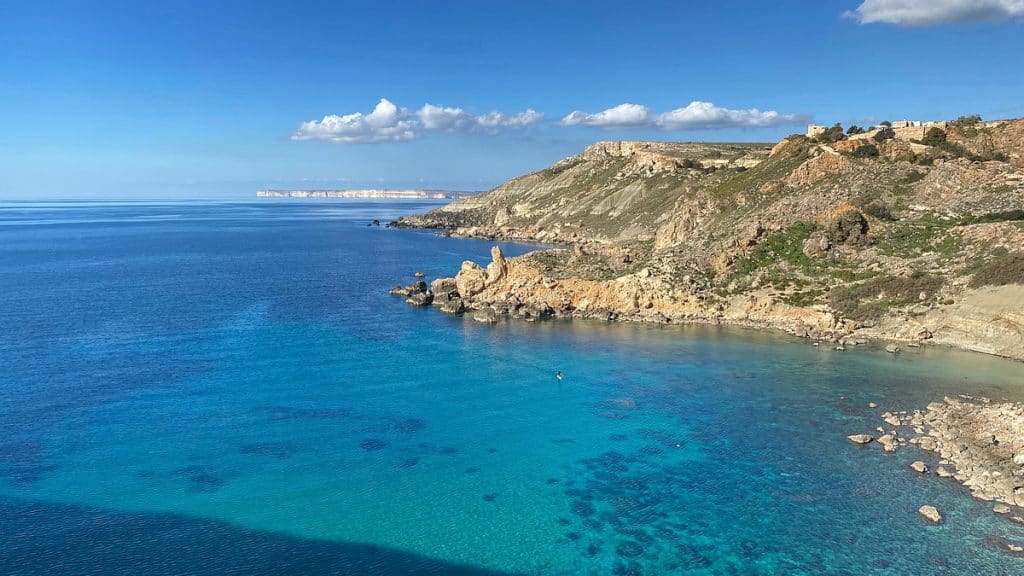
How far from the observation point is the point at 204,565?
73.7ft

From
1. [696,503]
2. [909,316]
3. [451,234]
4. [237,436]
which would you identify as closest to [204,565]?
[237,436]

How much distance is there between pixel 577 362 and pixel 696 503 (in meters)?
20.9

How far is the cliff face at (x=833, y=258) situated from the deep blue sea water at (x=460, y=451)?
3883 millimetres

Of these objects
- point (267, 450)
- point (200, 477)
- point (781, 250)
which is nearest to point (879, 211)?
point (781, 250)

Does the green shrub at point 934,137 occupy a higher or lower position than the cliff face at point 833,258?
higher

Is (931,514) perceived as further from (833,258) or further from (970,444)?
(833,258)

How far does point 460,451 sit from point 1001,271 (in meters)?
45.3

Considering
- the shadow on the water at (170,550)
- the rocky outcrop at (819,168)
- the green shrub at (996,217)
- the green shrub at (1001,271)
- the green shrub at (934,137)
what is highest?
the green shrub at (934,137)

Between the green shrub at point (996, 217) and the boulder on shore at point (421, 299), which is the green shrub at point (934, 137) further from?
the boulder on shore at point (421, 299)

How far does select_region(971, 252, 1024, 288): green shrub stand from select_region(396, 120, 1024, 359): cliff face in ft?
0.37

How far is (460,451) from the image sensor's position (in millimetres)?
32312

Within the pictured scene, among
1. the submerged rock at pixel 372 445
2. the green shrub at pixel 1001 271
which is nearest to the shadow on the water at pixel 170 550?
the submerged rock at pixel 372 445

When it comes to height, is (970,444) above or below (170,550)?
above

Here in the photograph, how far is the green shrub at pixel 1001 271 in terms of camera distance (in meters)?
Answer: 48.3
